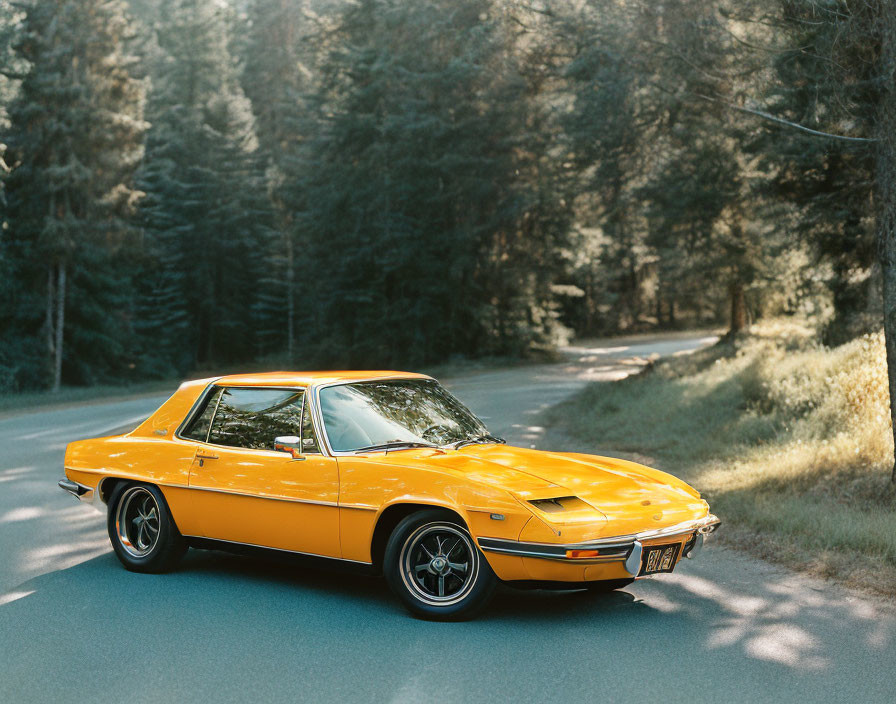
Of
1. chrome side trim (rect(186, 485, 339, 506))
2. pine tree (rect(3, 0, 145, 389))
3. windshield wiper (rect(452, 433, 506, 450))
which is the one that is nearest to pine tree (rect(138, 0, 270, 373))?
pine tree (rect(3, 0, 145, 389))

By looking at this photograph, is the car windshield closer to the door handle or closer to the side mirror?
the side mirror

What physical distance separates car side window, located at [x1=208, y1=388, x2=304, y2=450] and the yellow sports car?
0.5 inches

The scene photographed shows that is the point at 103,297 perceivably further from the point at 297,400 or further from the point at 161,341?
the point at 297,400

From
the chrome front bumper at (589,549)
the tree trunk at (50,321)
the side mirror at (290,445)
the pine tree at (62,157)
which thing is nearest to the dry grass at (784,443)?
the chrome front bumper at (589,549)

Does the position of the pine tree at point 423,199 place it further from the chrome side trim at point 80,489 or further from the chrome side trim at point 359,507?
the chrome side trim at point 359,507

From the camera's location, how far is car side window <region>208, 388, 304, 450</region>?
7078mm

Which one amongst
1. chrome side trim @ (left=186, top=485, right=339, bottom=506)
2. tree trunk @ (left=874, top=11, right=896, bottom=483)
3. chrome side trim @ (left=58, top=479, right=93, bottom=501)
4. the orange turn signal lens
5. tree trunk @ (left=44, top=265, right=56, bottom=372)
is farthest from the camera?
tree trunk @ (left=44, top=265, right=56, bottom=372)

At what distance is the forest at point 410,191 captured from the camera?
69.5 ft

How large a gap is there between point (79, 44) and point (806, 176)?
30036mm

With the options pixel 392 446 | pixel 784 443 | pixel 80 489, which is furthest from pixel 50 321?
pixel 392 446

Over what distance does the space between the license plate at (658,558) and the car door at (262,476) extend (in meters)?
1.95

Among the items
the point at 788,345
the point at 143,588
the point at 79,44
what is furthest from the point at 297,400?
the point at 79,44

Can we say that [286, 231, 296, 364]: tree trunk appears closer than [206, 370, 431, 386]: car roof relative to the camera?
No

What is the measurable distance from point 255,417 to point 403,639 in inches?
88.5
